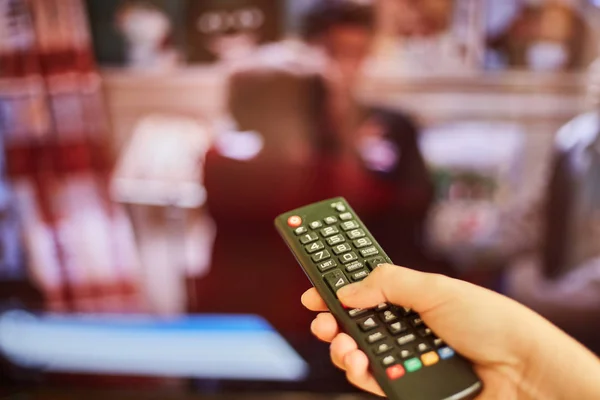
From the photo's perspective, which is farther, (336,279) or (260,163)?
(260,163)

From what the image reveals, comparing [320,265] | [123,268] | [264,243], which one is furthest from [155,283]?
[320,265]

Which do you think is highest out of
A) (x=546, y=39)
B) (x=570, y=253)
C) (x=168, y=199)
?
(x=546, y=39)

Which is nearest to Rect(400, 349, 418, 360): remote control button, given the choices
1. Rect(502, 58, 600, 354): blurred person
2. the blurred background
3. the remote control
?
the remote control

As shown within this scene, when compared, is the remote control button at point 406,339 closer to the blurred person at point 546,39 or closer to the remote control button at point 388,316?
the remote control button at point 388,316

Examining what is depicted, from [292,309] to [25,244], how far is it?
0.49 metres

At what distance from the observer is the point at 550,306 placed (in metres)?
1.09

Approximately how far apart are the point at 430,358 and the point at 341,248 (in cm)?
14

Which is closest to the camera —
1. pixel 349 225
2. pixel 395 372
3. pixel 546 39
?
pixel 395 372

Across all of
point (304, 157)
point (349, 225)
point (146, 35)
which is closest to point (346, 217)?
point (349, 225)

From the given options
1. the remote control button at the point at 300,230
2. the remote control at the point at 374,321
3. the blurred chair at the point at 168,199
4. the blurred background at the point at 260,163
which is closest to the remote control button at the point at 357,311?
the remote control at the point at 374,321

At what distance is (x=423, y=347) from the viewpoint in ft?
2.01

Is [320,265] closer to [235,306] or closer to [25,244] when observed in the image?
[235,306]

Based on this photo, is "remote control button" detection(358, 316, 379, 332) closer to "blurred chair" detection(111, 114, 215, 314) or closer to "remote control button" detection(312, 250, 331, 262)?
"remote control button" detection(312, 250, 331, 262)

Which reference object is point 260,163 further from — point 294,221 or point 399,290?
point 399,290
